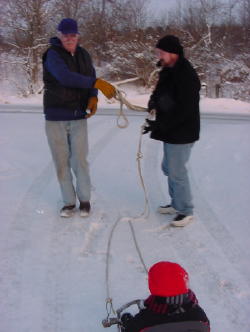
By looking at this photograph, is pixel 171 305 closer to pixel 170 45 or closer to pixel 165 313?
pixel 165 313

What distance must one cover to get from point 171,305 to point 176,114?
6.34 ft

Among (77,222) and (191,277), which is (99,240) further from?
(191,277)

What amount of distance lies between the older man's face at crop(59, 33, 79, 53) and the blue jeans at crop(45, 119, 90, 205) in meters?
0.64

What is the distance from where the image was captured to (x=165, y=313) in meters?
1.95

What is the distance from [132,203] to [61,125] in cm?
119

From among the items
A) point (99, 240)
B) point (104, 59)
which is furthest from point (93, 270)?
point (104, 59)

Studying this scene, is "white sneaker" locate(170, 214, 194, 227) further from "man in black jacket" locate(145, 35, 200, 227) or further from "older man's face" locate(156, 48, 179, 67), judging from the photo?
"older man's face" locate(156, 48, 179, 67)

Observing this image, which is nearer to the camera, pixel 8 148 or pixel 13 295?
pixel 13 295

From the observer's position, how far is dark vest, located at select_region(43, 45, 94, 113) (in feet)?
12.1

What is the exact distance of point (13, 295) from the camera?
9.29 ft

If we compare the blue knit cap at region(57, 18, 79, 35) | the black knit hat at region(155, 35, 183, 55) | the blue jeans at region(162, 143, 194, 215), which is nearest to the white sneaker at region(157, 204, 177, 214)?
the blue jeans at region(162, 143, 194, 215)

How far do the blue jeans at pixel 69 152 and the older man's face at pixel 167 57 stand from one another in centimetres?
92

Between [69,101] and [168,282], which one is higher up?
[69,101]

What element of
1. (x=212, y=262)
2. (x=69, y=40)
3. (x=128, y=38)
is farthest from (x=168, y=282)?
(x=128, y=38)
